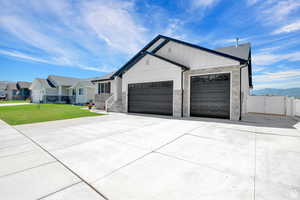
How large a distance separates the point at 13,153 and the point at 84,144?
5.62 ft

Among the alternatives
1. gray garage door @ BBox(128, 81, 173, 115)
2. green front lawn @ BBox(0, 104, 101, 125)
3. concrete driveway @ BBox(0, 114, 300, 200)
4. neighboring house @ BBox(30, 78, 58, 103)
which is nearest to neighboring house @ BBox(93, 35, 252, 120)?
gray garage door @ BBox(128, 81, 173, 115)

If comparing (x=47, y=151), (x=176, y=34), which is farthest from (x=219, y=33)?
(x=47, y=151)

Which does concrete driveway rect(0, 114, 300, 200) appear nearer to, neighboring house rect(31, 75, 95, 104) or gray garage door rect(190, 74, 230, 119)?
gray garage door rect(190, 74, 230, 119)

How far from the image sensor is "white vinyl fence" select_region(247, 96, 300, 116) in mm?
12123

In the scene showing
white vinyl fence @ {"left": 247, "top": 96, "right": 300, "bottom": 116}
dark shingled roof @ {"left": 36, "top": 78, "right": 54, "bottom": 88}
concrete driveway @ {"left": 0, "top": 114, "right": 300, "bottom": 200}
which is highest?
dark shingled roof @ {"left": 36, "top": 78, "right": 54, "bottom": 88}

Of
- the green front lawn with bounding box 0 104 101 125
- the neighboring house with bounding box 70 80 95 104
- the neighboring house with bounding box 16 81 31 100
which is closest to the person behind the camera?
the green front lawn with bounding box 0 104 101 125

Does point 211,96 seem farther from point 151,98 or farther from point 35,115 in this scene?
point 35,115

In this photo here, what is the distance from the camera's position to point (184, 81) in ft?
34.8

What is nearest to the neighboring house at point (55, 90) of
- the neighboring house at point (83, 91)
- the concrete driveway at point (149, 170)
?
the neighboring house at point (83, 91)

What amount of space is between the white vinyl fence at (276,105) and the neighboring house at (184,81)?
12.1 feet

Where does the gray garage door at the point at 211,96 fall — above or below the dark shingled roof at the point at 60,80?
below

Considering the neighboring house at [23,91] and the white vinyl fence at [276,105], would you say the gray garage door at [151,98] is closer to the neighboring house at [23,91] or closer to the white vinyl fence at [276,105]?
the white vinyl fence at [276,105]

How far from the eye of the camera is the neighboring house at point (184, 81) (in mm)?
9039

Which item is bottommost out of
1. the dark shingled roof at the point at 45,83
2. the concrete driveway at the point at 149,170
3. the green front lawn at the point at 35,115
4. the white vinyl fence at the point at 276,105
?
the concrete driveway at the point at 149,170
